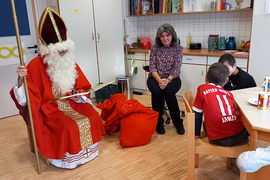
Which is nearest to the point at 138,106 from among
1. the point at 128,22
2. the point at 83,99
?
the point at 83,99

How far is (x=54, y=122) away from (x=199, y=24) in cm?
305

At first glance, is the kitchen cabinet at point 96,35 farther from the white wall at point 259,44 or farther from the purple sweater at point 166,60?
the white wall at point 259,44

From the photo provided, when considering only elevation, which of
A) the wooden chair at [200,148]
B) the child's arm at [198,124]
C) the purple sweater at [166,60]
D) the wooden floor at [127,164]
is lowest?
the wooden floor at [127,164]

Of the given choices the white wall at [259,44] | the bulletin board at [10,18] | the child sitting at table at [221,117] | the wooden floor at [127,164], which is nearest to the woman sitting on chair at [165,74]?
the wooden floor at [127,164]

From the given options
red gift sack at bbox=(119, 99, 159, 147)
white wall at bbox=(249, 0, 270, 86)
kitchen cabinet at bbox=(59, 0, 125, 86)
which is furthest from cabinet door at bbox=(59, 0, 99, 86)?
white wall at bbox=(249, 0, 270, 86)

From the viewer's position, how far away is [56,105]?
2.39 m

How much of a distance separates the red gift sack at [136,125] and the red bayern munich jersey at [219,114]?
91 cm

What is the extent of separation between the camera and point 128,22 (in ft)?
15.9

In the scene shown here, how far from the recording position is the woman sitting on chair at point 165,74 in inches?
116

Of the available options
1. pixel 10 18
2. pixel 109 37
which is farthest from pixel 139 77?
pixel 10 18

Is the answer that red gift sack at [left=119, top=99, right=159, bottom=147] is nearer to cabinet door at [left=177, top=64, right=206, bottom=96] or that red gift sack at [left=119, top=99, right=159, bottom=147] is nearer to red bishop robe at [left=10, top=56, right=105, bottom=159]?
red bishop robe at [left=10, top=56, right=105, bottom=159]

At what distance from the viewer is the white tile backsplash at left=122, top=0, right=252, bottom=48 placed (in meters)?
3.77

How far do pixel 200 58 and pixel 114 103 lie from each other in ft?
5.20

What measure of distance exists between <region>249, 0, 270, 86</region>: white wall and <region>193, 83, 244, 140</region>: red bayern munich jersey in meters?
1.71
